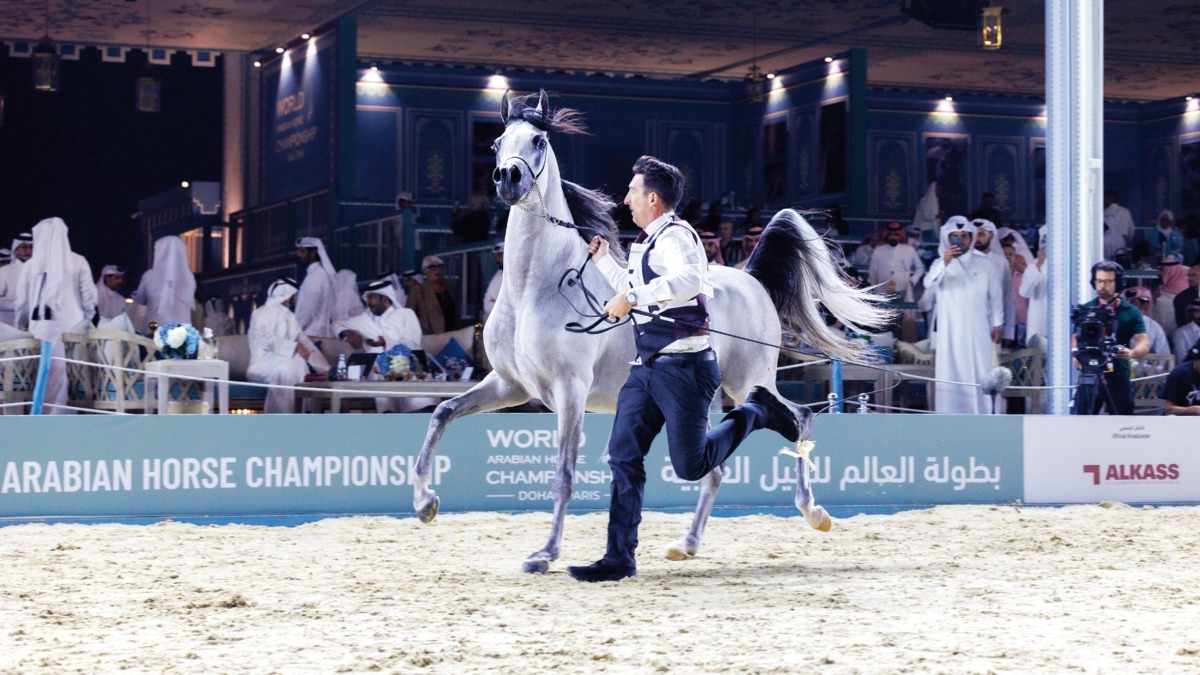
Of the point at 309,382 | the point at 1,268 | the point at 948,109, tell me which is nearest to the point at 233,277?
the point at 1,268

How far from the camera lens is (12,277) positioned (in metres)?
15.2

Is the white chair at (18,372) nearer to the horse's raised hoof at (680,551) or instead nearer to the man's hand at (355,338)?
the man's hand at (355,338)

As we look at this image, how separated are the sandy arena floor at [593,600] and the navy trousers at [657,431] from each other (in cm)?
31

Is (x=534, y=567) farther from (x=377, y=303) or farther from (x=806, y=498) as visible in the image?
(x=377, y=303)

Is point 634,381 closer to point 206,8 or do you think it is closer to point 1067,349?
point 1067,349

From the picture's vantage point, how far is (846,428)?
10.5m

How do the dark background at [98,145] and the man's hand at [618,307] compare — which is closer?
the man's hand at [618,307]

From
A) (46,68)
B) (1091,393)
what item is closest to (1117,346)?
(1091,393)

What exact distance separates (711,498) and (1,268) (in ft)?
32.7

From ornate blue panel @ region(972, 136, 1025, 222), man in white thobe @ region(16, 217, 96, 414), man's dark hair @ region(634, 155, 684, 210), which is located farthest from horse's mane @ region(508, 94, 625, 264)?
ornate blue panel @ region(972, 136, 1025, 222)

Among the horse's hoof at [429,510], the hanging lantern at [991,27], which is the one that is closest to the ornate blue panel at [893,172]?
the hanging lantern at [991,27]

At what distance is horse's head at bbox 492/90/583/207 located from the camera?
7230 mm

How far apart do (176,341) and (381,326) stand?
2.75 metres

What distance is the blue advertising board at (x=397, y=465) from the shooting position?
A: 9.38m
